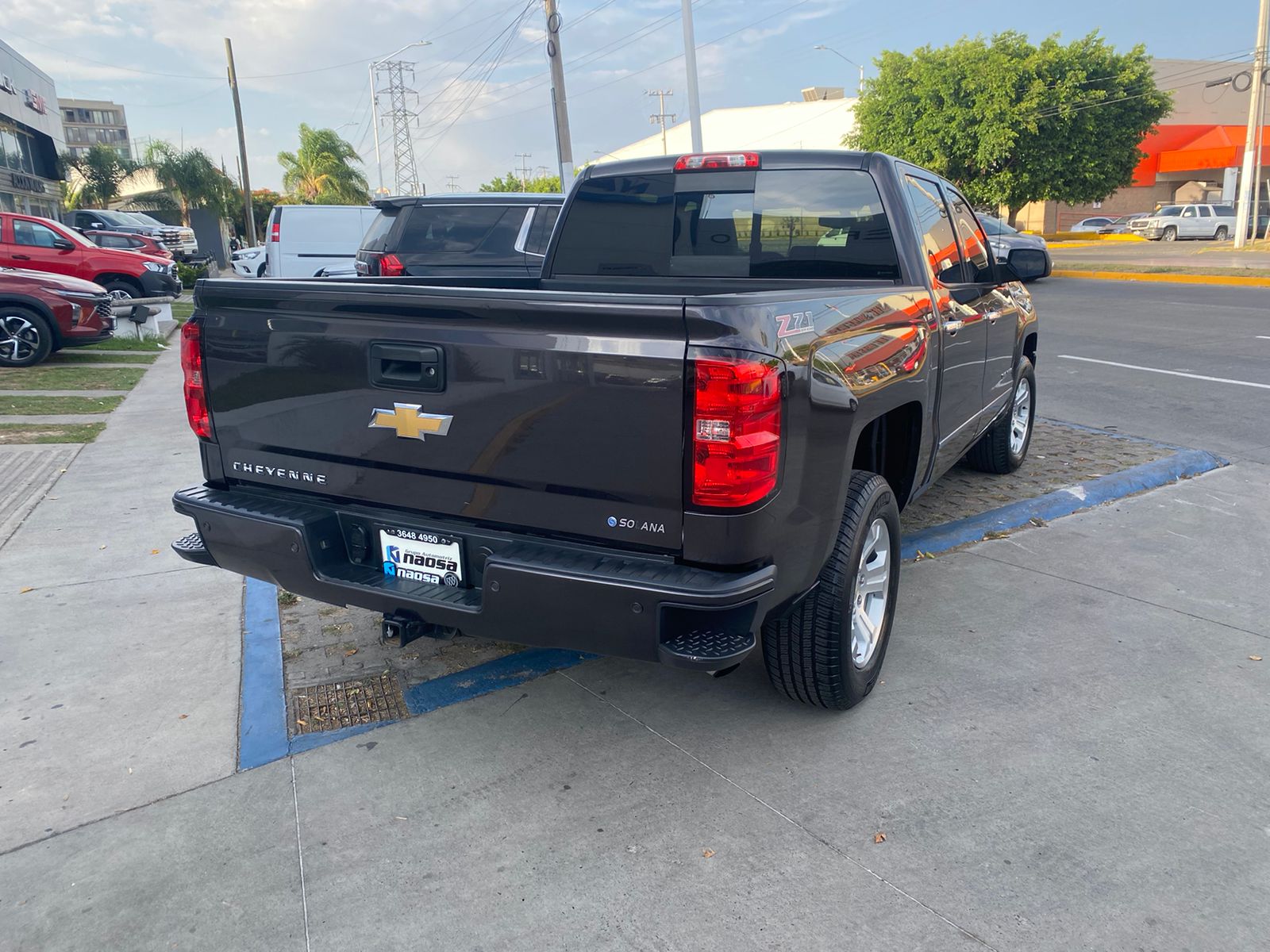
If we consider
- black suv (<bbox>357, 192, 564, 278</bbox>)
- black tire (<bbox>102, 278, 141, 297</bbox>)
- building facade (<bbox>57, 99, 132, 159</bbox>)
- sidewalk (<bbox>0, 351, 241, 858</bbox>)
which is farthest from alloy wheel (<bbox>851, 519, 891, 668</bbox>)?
building facade (<bbox>57, 99, 132, 159</bbox>)

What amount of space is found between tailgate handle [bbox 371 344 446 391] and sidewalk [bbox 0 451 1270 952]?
81 centimetres

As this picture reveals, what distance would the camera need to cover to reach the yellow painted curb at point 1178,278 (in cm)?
2088

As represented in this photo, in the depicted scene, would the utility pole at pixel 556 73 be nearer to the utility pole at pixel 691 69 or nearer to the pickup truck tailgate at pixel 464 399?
the utility pole at pixel 691 69

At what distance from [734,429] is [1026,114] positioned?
3585 centimetres

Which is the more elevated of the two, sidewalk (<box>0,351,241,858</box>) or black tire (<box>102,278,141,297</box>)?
black tire (<box>102,278,141,297</box>)

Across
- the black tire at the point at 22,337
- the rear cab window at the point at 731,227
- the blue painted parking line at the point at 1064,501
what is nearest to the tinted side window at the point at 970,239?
the rear cab window at the point at 731,227

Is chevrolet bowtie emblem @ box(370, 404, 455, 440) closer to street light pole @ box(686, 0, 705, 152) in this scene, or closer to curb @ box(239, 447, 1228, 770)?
curb @ box(239, 447, 1228, 770)

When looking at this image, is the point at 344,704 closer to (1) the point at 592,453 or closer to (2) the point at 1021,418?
(1) the point at 592,453

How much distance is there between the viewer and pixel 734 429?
2.58 metres

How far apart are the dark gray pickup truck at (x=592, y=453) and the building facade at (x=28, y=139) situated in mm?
34432

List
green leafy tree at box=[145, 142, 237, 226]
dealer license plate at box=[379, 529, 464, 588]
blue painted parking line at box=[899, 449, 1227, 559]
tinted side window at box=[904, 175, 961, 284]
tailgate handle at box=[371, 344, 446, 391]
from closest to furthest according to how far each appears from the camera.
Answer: tailgate handle at box=[371, 344, 446, 391] → dealer license plate at box=[379, 529, 464, 588] → tinted side window at box=[904, 175, 961, 284] → blue painted parking line at box=[899, 449, 1227, 559] → green leafy tree at box=[145, 142, 237, 226]

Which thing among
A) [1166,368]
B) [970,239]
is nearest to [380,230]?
[970,239]

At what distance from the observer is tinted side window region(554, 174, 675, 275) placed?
4.57 metres

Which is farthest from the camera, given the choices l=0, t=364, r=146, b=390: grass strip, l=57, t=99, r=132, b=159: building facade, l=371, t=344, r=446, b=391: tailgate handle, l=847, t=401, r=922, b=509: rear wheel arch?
l=57, t=99, r=132, b=159: building facade
